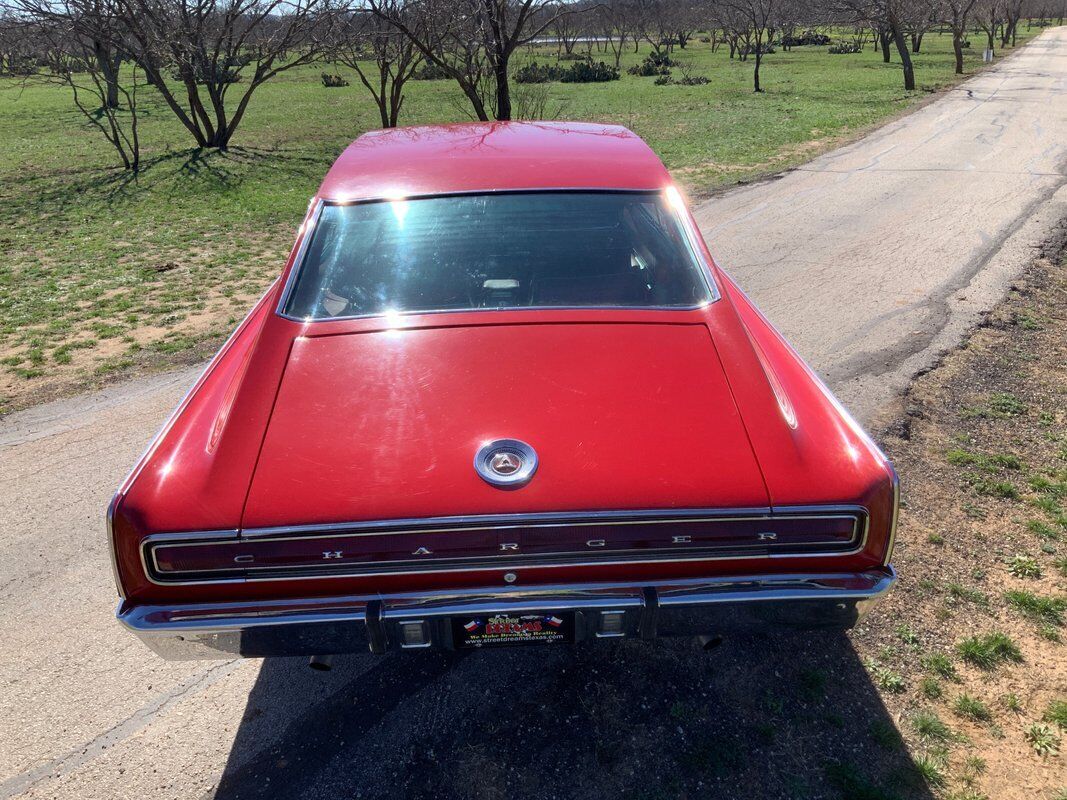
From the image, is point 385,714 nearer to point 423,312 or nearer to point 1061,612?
point 423,312

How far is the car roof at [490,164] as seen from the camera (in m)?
3.30

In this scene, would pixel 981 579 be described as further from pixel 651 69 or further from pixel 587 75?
pixel 651 69

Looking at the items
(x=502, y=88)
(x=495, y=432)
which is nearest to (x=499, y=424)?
(x=495, y=432)

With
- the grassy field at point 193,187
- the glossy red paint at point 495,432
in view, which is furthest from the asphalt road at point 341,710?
the grassy field at point 193,187

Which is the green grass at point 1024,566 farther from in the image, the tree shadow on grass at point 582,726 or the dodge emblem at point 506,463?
the dodge emblem at point 506,463

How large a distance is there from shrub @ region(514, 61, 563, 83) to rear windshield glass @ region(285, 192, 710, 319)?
2602 centimetres

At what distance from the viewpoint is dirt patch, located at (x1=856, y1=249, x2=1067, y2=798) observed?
2.48 metres

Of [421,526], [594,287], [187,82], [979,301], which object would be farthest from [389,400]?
[187,82]

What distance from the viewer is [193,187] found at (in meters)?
13.2

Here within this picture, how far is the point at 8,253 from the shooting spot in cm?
934

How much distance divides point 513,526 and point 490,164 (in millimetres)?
2009

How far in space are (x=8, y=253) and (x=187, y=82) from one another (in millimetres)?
7408

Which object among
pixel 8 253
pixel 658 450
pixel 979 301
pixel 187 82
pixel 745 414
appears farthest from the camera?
pixel 187 82

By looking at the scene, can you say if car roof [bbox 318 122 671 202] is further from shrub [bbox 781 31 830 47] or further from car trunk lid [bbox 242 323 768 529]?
shrub [bbox 781 31 830 47]
